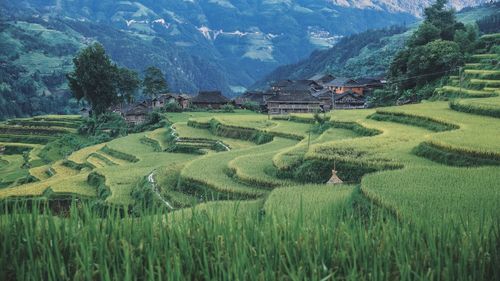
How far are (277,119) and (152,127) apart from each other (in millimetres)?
11914

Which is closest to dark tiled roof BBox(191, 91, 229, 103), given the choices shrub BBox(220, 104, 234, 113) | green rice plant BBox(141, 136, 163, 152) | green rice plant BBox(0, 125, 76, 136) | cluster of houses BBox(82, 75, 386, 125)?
cluster of houses BBox(82, 75, 386, 125)

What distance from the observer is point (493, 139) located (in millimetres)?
12898

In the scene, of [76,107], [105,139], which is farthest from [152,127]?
[76,107]

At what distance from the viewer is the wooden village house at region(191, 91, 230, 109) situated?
2026 inches

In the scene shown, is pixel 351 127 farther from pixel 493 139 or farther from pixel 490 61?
pixel 490 61

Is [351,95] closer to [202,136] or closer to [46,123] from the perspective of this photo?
[202,136]

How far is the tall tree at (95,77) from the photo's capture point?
47.5 metres

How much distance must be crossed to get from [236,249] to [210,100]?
4850 centimetres

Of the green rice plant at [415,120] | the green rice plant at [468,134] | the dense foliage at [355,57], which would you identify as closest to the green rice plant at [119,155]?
the green rice plant at [415,120]

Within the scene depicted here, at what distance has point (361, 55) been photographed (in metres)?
94.3

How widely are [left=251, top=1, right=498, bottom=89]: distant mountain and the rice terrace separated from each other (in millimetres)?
35576

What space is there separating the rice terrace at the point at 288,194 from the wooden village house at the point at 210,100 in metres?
9.67

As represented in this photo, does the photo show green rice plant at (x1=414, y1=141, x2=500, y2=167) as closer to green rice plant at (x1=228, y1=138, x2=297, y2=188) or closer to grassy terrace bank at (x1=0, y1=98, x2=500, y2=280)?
grassy terrace bank at (x1=0, y1=98, x2=500, y2=280)

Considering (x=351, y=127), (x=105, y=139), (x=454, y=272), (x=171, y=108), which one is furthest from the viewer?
(x=171, y=108)
